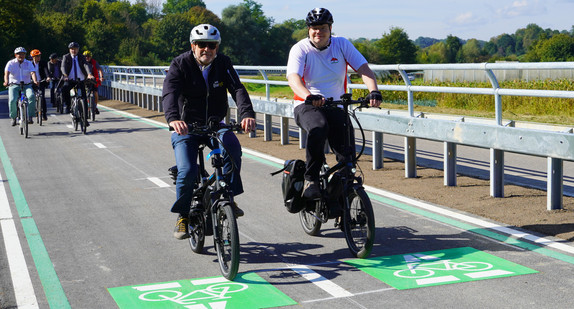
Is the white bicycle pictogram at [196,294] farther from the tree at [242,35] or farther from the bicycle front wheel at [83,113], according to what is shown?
the tree at [242,35]

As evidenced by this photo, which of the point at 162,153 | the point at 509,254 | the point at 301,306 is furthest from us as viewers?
the point at 162,153

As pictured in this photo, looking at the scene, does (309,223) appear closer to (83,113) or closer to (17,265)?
(17,265)

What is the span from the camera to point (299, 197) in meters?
6.90

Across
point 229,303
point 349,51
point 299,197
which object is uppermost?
point 349,51

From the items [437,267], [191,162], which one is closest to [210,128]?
[191,162]

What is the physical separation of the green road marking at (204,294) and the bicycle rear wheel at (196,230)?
2.15ft

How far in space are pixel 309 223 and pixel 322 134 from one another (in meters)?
1.11

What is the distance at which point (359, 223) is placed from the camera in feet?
20.6

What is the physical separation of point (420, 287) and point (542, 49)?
142967mm

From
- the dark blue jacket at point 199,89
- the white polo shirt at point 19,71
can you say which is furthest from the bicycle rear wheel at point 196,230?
the white polo shirt at point 19,71

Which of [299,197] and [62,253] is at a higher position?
[299,197]

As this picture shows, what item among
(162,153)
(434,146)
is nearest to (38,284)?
(162,153)

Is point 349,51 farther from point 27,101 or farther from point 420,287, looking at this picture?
point 27,101

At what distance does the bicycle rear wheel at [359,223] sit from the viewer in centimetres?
→ 614
